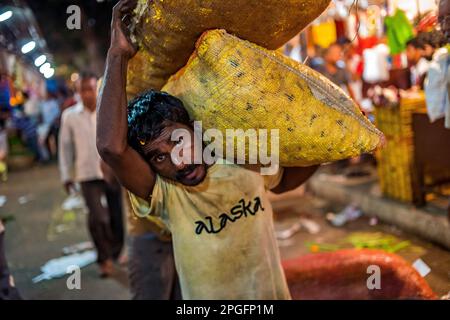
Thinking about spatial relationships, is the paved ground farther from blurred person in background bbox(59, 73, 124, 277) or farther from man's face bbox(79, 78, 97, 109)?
man's face bbox(79, 78, 97, 109)

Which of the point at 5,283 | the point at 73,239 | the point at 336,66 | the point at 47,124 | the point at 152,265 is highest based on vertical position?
the point at 336,66

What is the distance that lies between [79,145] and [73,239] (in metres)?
1.70

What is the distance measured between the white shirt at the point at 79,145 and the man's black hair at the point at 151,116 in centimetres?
328

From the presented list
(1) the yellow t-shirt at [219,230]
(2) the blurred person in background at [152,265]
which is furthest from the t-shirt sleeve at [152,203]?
(2) the blurred person in background at [152,265]

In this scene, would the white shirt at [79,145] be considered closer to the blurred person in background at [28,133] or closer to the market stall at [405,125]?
the market stall at [405,125]

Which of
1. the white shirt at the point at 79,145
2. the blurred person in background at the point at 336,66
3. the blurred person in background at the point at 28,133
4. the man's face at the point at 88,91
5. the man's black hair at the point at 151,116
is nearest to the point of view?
the man's black hair at the point at 151,116

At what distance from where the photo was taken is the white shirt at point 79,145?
4.81 metres

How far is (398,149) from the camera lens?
16.7 feet

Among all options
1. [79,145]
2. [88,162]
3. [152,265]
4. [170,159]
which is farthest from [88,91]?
[170,159]

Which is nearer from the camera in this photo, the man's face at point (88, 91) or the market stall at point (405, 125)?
the market stall at point (405, 125)

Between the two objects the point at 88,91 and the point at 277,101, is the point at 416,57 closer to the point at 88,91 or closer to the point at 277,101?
the point at 88,91
